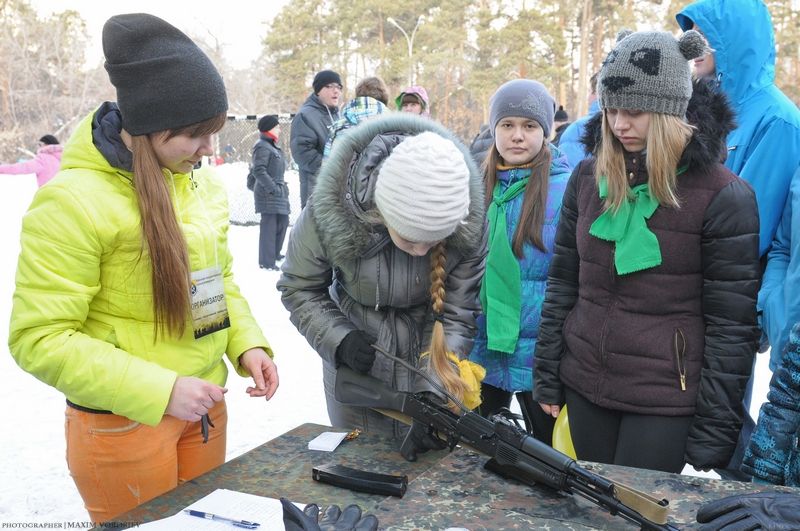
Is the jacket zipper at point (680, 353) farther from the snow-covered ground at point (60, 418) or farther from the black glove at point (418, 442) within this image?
the snow-covered ground at point (60, 418)

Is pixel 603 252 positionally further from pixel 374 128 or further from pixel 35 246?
pixel 35 246

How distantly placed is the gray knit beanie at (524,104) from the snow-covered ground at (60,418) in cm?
197

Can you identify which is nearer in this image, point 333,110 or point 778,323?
point 778,323

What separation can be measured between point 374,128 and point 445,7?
103ft

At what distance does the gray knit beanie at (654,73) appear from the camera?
188 cm

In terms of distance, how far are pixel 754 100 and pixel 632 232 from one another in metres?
0.91

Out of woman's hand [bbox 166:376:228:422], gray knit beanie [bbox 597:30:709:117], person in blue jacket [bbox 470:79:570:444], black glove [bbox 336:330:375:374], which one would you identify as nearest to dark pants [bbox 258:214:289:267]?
person in blue jacket [bbox 470:79:570:444]

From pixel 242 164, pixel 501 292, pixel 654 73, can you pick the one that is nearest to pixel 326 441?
pixel 501 292

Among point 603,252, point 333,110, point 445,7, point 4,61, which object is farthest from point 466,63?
point 603,252

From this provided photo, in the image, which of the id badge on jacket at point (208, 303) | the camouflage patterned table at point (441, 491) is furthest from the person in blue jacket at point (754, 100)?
the id badge on jacket at point (208, 303)

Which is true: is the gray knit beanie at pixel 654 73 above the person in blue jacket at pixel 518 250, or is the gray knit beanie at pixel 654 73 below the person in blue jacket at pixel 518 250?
above

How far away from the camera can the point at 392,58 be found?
3102 cm

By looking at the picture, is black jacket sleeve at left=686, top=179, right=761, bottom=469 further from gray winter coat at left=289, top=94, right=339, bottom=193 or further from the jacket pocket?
gray winter coat at left=289, top=94, right=339, bottom=193

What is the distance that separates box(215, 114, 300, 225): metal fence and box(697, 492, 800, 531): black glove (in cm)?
1109
